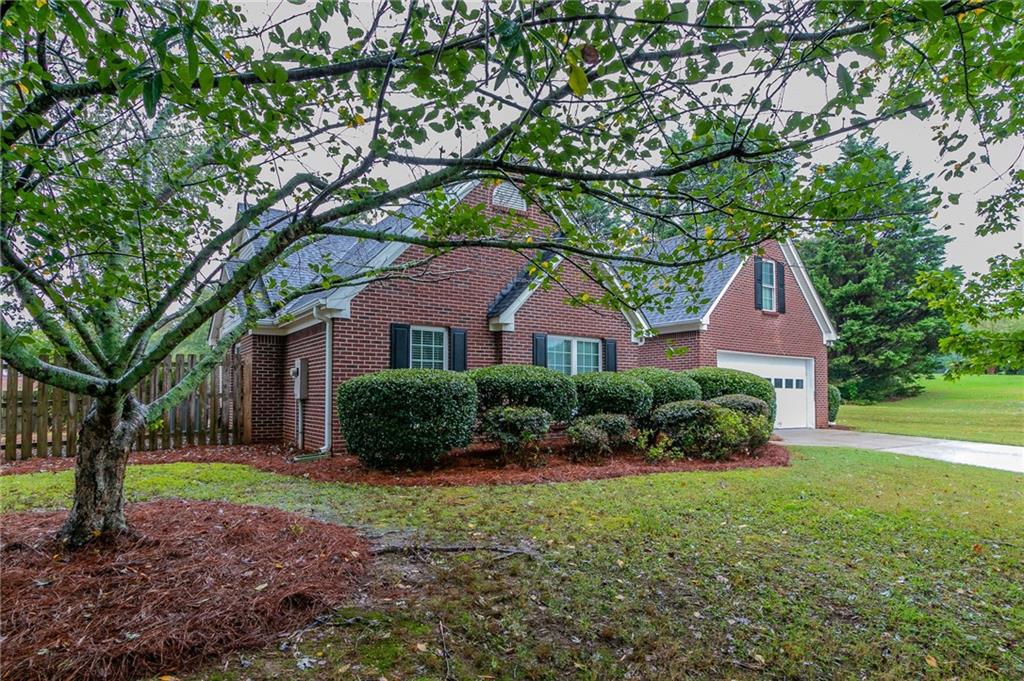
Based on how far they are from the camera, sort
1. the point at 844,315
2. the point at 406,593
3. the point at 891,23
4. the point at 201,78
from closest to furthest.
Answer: the point at 201,78 → the point at 891,23 → the point at 406,593 → the point at 844,315

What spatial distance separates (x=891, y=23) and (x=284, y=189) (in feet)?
12.5

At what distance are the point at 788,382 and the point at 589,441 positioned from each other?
10.5 meters

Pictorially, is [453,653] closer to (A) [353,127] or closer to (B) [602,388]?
(A) [353,127]

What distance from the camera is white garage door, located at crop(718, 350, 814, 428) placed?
1588cm

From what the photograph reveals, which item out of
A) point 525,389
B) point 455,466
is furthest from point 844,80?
point 455,466

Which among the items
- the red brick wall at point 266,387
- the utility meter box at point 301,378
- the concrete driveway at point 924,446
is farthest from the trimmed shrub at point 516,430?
the concrete driveway at point 924,446

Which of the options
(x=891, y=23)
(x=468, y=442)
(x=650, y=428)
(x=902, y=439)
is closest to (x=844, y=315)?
(x=902, y=439)

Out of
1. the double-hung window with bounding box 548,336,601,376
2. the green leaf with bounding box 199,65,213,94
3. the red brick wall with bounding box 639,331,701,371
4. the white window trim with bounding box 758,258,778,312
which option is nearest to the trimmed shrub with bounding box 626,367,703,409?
the double-hung window with bounding box 548,336,601,376

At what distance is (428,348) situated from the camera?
10484 mm

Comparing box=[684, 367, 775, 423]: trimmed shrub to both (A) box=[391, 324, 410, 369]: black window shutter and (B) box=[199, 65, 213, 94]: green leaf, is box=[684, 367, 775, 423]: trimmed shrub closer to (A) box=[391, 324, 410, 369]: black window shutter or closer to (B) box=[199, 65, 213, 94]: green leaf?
(A) box=[391, 324, 410, 369]: black window shutter

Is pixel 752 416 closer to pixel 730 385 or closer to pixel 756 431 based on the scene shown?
pixel 756 431

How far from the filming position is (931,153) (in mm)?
4375

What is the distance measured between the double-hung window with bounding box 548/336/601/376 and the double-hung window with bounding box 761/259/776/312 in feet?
22.6

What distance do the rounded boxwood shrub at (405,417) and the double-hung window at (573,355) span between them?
3491 millimetres
